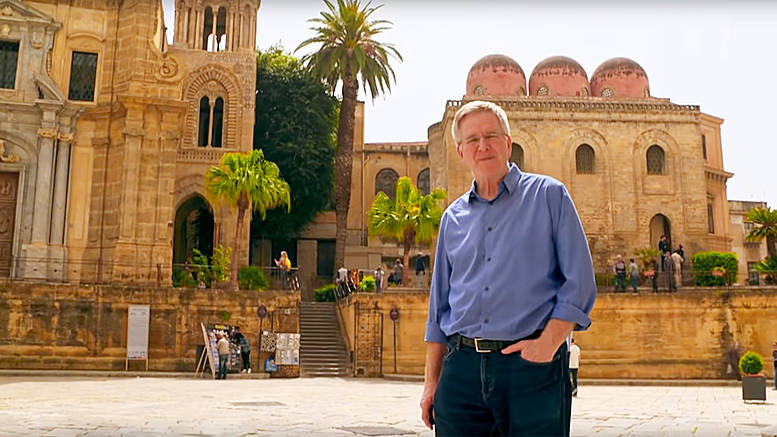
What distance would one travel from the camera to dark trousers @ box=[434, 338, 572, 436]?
2959 millimetres

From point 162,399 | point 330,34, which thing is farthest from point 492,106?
point 330,34

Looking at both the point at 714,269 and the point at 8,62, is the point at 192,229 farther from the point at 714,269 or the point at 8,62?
the point at 714,269

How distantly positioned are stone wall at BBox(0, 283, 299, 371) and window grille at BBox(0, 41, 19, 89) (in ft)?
26.9

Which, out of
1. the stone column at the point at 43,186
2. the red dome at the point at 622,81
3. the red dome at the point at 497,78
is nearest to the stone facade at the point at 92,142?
the stone column at the point at 43,186

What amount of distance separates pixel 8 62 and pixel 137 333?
11.4m

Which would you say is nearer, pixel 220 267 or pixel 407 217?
pixel 220 267

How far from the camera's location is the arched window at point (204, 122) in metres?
35.4

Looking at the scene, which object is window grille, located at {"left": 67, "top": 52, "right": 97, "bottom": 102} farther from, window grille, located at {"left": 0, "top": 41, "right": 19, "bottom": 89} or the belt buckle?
the belt buckle

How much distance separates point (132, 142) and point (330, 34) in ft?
44.6

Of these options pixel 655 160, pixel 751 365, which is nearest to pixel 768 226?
pixel 655 160

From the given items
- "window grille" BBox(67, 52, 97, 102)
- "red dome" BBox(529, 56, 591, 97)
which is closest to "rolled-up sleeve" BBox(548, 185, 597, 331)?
"window grille" BBox(67, 52, 97, 102)

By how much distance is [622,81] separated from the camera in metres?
39.7

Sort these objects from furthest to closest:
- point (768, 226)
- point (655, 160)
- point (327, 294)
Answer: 1. point (655, 160)
2. point (768, 226)
3. point (327, 294)

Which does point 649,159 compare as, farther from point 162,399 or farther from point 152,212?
point 162,399
